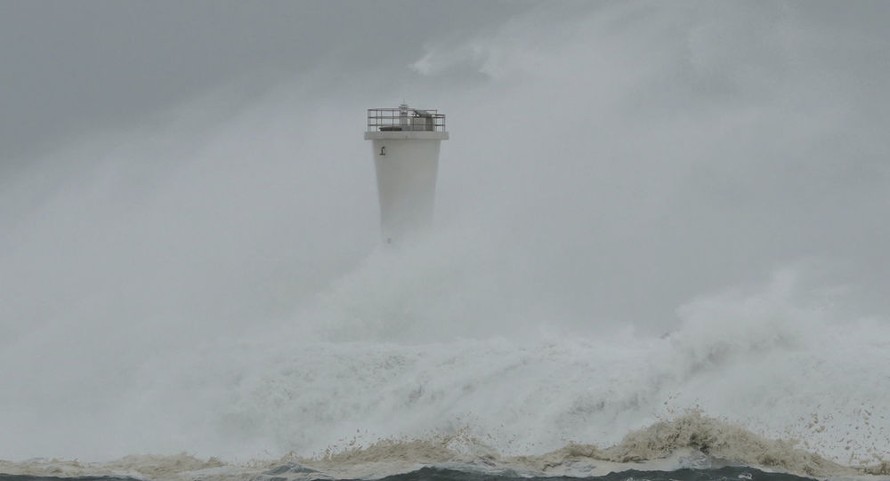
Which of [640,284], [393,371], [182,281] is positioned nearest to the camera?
[393,371]

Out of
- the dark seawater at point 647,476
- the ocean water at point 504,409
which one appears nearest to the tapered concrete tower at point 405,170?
the ocean water at point 504,409

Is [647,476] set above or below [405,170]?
below

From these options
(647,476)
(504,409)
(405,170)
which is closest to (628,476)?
(647,476)

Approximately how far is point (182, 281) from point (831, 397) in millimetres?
16591

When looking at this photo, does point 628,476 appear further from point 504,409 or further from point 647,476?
point 504,409

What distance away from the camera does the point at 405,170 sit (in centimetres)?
3083

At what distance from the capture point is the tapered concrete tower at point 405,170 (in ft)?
101

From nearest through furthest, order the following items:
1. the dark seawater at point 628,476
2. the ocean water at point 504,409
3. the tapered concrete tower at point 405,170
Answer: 1. the dark seawater at point 628,476
2. the ocean water at point 504,409
3. the tapered concrete tower at point 405,170

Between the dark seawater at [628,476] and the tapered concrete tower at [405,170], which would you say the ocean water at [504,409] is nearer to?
the dark seawater at [628,476]

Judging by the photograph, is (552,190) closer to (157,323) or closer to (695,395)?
(157,323)

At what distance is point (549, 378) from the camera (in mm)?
22797

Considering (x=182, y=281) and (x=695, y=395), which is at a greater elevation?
(x=182, y=281)

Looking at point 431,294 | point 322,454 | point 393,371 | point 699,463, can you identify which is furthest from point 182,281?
point 699,463

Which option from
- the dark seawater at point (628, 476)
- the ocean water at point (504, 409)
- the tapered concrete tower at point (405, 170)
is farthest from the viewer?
the tapered concrete tower at point (405, 170)
